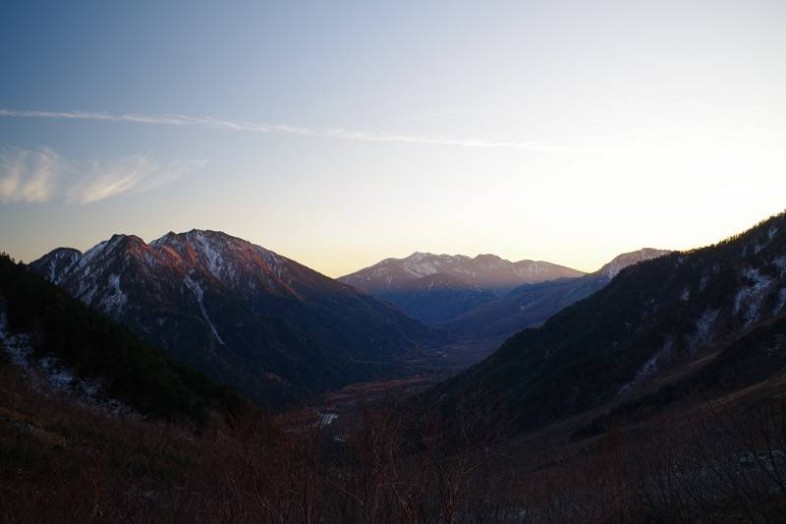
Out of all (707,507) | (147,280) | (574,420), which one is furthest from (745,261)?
(147,280)

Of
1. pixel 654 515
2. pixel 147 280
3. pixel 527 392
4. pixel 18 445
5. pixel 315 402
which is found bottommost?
pixel 527 392

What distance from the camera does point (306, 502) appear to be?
25.5ft

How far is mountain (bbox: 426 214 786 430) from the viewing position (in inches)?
1850

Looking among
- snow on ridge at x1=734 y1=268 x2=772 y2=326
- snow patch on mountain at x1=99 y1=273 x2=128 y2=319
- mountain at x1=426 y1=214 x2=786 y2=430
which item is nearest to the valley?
snow on ridge at x1=734 y1=268 x2=772 y2=326

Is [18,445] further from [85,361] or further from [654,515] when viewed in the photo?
[85,361]

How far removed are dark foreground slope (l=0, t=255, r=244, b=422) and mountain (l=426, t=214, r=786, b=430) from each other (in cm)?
2390

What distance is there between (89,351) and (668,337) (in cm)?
6884

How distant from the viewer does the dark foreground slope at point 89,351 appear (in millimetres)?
40781

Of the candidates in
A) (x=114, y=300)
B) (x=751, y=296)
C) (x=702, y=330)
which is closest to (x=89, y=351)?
(x=702, y=330)

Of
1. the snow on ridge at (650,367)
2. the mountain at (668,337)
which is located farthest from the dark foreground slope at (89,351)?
the snow on ridge at (650,367)

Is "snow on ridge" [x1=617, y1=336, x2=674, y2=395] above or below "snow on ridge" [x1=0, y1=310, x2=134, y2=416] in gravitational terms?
below

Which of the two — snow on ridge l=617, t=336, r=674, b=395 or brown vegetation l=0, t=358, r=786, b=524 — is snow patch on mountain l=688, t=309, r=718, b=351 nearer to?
snow on ridge l=617, t=336, r=674, b=395

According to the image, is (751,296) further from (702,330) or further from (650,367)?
(650,367)

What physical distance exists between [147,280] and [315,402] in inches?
7987
